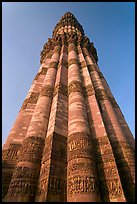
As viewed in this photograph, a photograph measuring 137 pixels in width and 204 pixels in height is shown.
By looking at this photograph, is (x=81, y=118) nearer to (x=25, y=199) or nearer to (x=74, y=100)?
(x=74, y=100)

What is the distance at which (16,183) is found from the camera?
4.34 m

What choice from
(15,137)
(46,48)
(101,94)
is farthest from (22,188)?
(46,48)

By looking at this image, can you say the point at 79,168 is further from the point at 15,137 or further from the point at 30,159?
the point at 15,137

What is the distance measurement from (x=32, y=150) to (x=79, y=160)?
1548 mm

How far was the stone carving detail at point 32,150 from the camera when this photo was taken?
16.7ft

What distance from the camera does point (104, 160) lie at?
5.13m

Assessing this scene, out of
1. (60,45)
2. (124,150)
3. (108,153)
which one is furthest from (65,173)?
(60,45)

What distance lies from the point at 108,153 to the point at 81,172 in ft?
4.26

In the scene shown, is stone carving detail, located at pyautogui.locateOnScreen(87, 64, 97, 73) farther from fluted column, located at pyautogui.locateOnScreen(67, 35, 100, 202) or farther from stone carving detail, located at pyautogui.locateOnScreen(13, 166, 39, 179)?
stone carving detail, located at pyautogui.locateOnScreen(13, 166, 39, 179)

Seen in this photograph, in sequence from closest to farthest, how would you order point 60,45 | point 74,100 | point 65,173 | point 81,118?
1. point 65,173
2. point 81,118
3. point 74,100
4. point 60,45

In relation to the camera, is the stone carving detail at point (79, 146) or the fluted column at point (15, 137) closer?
the stone carving detail at point (79, 146)

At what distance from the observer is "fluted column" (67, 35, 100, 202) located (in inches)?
156

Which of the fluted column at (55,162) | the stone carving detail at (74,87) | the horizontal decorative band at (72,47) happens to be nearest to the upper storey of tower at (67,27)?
the horizontal decorative band at (72,47)

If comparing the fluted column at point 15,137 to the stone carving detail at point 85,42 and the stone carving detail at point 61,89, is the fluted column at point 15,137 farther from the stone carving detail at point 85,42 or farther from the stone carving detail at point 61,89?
the stone carving detail at point 85,42
